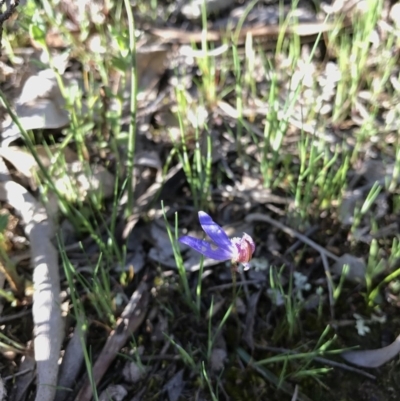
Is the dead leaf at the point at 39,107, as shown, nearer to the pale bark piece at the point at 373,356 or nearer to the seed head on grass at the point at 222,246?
the seed head on grass at the point at 222,246

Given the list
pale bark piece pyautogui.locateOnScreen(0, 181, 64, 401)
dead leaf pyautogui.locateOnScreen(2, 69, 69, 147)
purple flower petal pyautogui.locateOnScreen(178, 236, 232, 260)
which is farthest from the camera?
dead leaf pyautogui.locateOnScreen(2, 69, 69, 147)

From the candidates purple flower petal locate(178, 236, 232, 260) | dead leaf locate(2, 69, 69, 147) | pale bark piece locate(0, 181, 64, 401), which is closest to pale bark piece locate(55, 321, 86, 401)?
pale bark piece locate(0, 181, 64, 401)

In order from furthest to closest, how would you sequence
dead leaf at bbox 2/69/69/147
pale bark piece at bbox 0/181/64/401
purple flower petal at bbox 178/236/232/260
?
dead leaf at bbox 2/69/69/147
pale bark piece at bbox 0/181/64/401
purple flower petal at bbox 178/236/232/260

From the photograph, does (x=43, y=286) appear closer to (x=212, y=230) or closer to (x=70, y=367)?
(x=70, y=367)

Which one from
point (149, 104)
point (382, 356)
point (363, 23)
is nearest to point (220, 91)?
point (149, 104)

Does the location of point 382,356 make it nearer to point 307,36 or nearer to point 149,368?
point 149,368

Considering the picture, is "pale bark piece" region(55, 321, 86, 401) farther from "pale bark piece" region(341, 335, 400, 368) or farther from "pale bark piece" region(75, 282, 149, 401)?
"pale bark piece" region(341, 335, 400, 368)

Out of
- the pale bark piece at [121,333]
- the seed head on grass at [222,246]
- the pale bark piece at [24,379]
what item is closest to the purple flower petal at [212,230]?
the seed head on grass at [222,246]

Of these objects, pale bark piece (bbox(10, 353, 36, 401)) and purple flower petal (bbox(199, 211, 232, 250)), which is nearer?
purple flower petal (bbox(199, 211, 232, 250))
